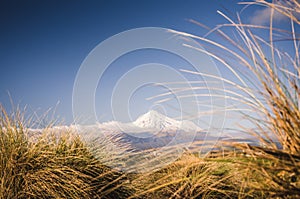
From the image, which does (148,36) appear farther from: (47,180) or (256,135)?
(256,135)

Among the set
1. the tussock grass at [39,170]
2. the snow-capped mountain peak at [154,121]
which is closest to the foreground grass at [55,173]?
the tussock grass at [39,170]

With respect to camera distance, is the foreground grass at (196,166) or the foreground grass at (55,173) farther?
the foreground grass at (55,173)

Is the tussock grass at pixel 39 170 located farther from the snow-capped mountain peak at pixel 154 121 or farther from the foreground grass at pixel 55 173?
the snow-capped mountain peak at pixel 154 121

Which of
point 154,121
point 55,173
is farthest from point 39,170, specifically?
point 154,121

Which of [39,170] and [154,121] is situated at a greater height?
[154,121]

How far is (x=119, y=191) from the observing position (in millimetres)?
3264

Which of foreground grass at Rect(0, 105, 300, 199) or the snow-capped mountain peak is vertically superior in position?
the snow-capped mountain peak

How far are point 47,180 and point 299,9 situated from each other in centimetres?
241

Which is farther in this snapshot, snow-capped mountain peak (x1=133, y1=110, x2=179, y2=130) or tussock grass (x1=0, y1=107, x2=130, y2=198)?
tussock grass (x1=0, y1=107, x2=130, y2=198)

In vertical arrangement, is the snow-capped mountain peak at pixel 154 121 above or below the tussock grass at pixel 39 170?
above

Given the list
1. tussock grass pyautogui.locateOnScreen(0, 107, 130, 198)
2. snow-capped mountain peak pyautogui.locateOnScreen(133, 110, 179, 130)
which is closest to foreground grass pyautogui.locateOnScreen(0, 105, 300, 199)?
tussock grass pyautogui.locateOnScreen(0, 107, 130, 198)

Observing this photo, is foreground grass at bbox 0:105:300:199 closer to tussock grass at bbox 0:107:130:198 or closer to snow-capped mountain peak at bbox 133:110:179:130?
tussock grass at bbox 0:107:130:198

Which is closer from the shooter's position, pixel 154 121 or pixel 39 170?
pixel 154 121

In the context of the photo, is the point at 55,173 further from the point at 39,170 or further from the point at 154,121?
the point at 154,121
